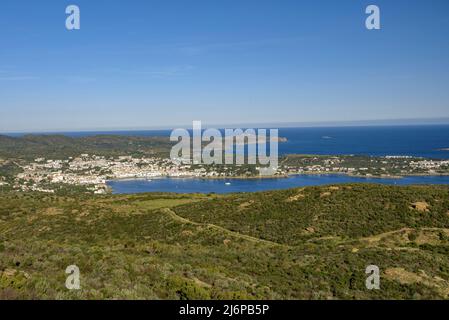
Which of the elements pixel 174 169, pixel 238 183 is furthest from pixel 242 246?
pixel 174 169

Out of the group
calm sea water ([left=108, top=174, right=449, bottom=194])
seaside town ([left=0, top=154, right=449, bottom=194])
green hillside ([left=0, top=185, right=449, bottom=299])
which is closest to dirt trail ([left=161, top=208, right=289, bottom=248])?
green hillside ([left=0, top=185, right=449, bottom=299])

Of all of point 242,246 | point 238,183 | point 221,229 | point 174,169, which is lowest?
point 238,183

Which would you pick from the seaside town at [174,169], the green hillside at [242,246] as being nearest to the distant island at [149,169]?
the seaside town at [174,169]

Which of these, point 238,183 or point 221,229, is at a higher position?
point 221,229

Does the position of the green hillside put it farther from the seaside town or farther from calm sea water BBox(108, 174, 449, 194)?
the seaside town

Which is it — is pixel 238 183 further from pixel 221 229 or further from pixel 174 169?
pixel 221 229
